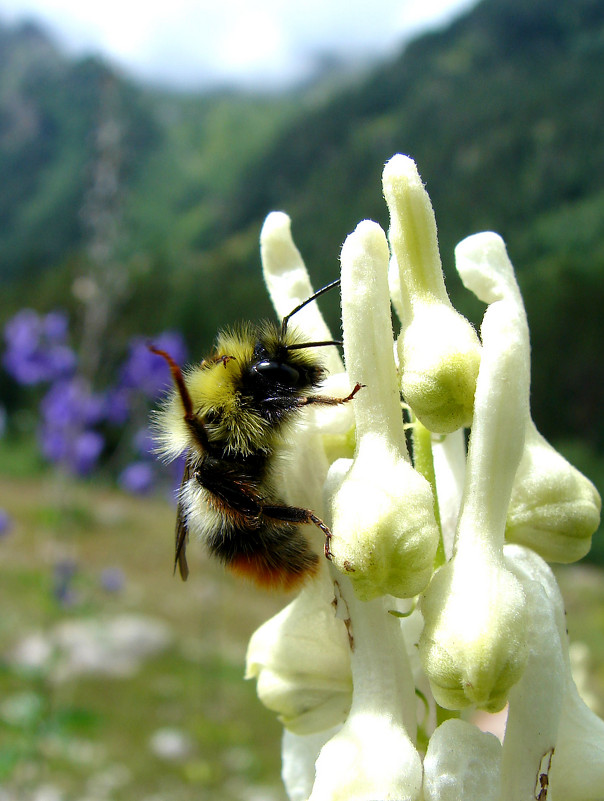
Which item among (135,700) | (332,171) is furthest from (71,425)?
(332,171)

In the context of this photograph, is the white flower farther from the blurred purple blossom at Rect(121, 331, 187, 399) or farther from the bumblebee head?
the blurred purple blossom at Rect(121, 331, 187, 399)

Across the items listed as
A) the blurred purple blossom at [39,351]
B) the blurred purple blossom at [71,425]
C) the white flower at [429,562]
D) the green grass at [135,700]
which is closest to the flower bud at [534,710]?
the white flower at [429,562]

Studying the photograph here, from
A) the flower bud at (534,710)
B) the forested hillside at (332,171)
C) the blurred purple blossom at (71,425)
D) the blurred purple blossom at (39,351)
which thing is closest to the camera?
the flower bud at (534,710)

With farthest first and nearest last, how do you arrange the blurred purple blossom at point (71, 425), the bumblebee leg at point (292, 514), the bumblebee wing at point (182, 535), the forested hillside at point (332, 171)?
the forested hillside at point (332, 171), the blurred purple blossom at point (71, 425), the bumblebee wing at point (182, 535), the bumblebee leg at point (292, 514)

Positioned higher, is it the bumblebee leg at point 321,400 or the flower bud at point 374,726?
the bumblebee leg at point 321,400

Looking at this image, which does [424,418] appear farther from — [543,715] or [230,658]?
[230,658]

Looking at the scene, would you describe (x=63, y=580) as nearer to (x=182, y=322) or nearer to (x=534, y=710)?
(x=534, y=710)

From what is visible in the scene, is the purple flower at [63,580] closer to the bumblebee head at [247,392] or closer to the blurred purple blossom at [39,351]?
the blurred purple blossom at [39,351]
